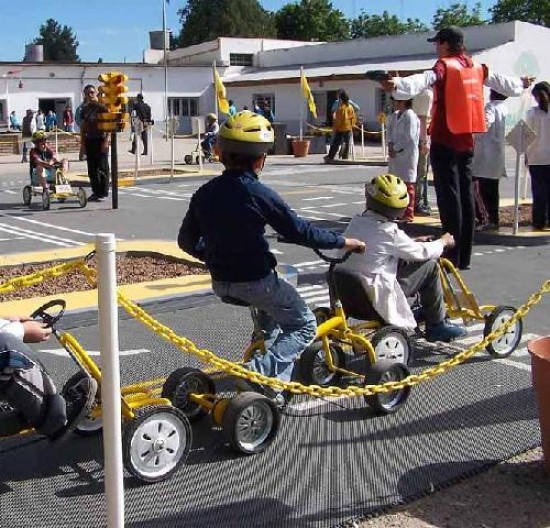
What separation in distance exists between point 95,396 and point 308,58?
50383mm

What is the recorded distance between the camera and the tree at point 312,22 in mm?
91875

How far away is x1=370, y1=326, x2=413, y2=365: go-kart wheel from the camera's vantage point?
5379 mm

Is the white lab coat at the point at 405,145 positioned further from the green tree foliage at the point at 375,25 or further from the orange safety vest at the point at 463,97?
the green tree foliage at the point at 375,25

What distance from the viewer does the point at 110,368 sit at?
299 centimetres

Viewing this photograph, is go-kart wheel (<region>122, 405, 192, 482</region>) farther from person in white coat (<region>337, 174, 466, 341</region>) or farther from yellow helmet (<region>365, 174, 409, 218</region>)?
yellow helmet (<region>365, 174, 409, 218</region>)

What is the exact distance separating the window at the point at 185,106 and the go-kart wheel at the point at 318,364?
156 ft

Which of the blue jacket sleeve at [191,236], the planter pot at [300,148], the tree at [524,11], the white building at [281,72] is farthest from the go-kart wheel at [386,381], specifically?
the tree at [524,11]

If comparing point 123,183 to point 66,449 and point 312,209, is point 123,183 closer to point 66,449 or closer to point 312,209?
point 312,209

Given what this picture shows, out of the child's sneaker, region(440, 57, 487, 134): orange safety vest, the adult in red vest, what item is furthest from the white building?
the child's sneaker

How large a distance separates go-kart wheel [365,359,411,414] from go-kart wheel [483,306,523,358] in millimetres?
1234

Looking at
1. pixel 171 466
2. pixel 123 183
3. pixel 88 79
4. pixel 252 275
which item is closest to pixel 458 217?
pixel 252 275

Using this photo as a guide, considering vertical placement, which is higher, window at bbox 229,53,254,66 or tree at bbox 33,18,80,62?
tree at bbox 33,18,80,62

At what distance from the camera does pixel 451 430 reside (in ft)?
15.8

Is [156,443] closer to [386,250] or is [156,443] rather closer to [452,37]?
[386,250]
